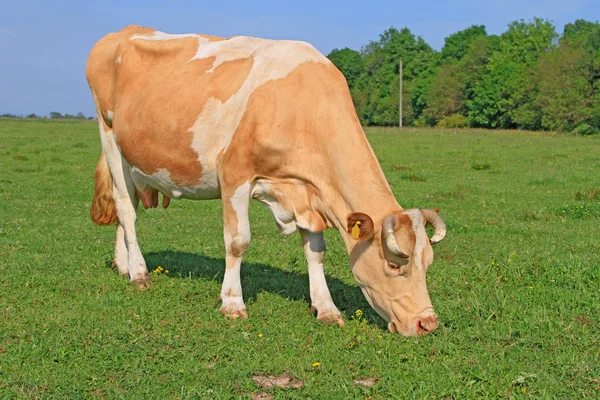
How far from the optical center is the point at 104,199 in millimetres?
9312

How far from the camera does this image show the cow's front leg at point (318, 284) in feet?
22.1

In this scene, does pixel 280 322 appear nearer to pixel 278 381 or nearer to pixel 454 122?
pixel 278 381

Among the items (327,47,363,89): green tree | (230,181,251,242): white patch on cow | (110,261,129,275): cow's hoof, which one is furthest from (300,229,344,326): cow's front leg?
(327,47,363,89): green tree

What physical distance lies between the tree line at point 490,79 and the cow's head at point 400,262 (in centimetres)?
6086

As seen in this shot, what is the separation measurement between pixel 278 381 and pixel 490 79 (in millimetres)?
81589

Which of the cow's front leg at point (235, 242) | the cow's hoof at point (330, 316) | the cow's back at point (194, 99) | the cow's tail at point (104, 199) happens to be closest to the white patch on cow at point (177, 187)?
the cow's back at point (194, 99)

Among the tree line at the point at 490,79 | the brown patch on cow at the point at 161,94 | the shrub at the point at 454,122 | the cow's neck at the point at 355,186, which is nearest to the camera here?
the cow's neck at the point at 355,186

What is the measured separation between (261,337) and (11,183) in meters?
14.6

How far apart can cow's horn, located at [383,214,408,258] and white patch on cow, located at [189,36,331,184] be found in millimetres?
2008

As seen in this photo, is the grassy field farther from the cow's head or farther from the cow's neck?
the cow's neck

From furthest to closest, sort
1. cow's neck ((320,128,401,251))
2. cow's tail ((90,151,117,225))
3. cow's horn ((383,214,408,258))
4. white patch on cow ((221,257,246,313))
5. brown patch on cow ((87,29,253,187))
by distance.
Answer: cow's tail ((90,151,117,225))
brown patch on cow ((87,29,253,187))
white patch on cow ((221,257,246,313))
cow's neck ((320,128,401,251))
cow's horn ((383,214,408,258))

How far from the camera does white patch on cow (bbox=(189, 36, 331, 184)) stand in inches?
272

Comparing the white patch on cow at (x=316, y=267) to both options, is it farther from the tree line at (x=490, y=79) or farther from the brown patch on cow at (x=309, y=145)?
the tree line at (x=490, y=79)

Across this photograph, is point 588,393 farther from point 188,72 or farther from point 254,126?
point 188,72
